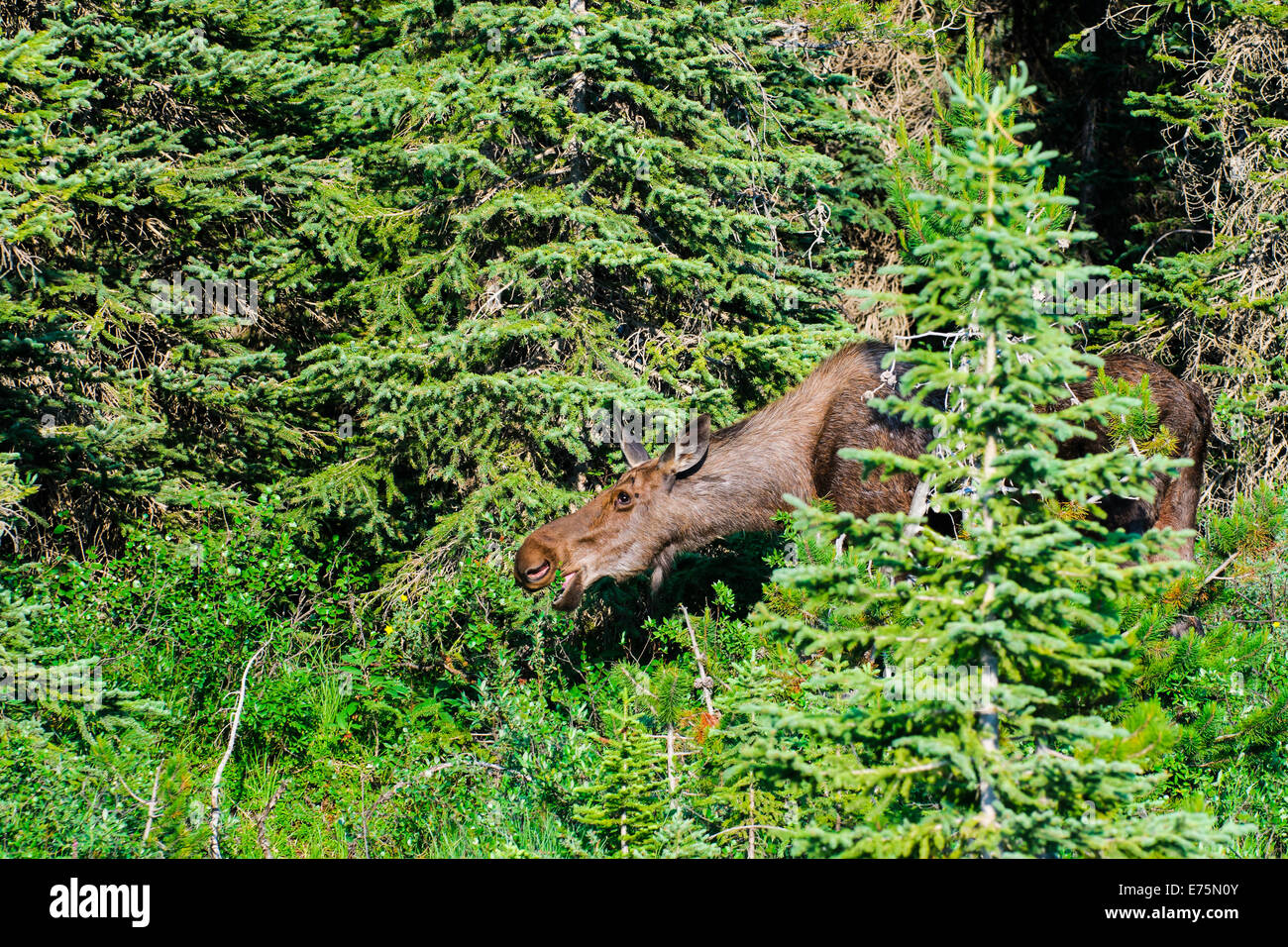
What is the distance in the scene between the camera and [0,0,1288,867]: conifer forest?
4750 mm

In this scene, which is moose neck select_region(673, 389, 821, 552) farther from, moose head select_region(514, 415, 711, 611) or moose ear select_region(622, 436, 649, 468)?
moose ear select_region(622, 436, 649, 468)

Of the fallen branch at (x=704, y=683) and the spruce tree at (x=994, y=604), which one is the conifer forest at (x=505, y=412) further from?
the spruce tree at (x=994, y=604)

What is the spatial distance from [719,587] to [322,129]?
5059 mm

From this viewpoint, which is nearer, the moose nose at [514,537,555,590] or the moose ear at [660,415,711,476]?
the moose nose at [514,537,555,590]

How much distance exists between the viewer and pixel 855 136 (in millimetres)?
9711

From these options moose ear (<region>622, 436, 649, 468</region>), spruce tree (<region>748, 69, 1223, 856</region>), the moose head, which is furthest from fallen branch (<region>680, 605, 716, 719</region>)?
spruce tree (<region>748, 69, 1223, 856</region>)

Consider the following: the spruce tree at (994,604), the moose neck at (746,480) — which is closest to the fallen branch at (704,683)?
Answer: the moose neck at (746,480)

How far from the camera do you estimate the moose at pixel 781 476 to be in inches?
268

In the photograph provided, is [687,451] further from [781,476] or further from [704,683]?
[704,683]

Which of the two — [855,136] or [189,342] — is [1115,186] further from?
[189,342]

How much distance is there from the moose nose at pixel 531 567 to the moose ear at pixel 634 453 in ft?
3.99

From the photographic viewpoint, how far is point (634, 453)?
7270 mm

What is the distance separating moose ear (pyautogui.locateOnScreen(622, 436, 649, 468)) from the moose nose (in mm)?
1217

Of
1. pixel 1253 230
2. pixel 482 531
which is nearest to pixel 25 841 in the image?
pixel 482 531
